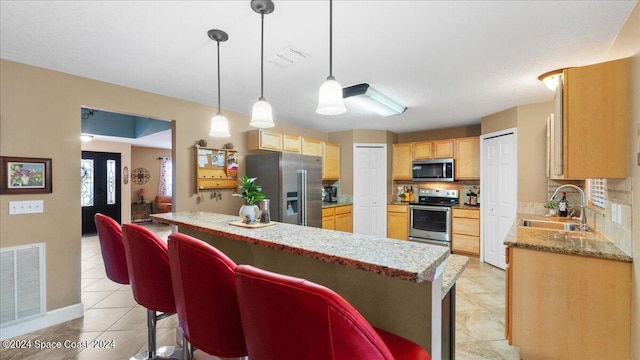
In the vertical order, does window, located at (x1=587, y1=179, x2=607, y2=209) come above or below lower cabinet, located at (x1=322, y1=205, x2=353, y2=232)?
above

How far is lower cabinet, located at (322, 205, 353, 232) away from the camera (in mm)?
4816

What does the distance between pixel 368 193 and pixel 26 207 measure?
470cm

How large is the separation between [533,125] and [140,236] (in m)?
4.43

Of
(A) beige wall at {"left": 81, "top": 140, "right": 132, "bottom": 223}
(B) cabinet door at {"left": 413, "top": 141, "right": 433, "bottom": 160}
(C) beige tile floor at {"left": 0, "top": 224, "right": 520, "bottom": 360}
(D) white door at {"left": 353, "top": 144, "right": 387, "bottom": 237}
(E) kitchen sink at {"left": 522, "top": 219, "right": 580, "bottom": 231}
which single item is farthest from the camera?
(A) beige wall at {"left": 81, "top": 140, "right": 132, "bottom": 223}

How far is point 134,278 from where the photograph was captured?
1516 millimetres

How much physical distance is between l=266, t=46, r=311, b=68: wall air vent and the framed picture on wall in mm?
2262

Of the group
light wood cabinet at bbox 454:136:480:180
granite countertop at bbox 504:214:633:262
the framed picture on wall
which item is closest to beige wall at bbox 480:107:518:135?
light wood cabinet at bbox 454:136:480:180

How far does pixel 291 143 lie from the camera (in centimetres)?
452

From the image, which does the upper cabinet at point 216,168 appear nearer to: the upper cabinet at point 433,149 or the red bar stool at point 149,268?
the red bar stool at point 149,268

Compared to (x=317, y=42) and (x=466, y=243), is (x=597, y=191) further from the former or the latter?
(x=317, y=42)

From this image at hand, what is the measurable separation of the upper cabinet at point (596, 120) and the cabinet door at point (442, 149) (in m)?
3.29

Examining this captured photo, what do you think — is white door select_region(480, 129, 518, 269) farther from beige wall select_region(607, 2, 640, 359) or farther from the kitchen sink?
beige wall select_region(607, 2, 640, 359)

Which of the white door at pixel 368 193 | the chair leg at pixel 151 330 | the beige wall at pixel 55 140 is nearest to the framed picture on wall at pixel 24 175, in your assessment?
the beige wall at pixel 55 140

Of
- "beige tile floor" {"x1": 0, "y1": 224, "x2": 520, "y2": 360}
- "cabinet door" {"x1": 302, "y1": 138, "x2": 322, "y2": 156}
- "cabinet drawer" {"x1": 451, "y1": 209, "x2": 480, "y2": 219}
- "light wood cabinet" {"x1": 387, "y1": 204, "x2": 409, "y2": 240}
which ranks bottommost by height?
"beige tile floor" {"x1": 0, "y1": 224, "x2": 520, "y2": 360}
